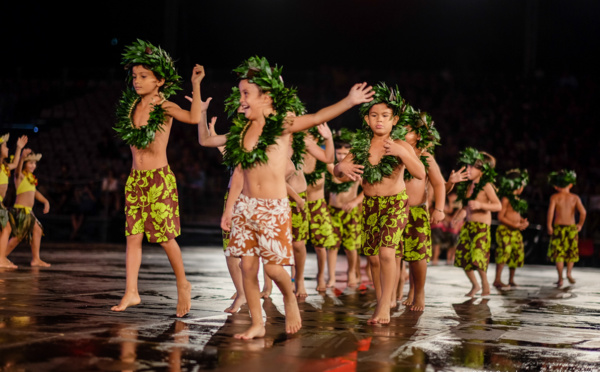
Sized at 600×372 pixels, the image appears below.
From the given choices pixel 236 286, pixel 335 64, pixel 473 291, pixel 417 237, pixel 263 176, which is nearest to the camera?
pixel 263 176

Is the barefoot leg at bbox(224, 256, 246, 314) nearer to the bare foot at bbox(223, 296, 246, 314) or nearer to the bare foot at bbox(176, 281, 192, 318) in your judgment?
the bare foot at bbox(223, 296, 246, 314)

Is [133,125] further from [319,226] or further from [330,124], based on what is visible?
[330,124]

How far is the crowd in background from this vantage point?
18812 mm

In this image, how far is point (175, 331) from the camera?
531 cm

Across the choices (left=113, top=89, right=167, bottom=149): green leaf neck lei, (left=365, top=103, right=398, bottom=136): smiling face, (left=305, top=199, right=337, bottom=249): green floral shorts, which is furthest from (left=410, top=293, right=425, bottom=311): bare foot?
(left=113, top=89, right=167, bottom=149): green leaf neck lei

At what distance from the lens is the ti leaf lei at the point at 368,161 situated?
665cm

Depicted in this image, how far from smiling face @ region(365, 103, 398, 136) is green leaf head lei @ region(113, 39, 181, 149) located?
1.66 metres

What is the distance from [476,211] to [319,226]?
2.30 metres

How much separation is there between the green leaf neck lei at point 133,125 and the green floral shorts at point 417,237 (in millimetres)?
2668

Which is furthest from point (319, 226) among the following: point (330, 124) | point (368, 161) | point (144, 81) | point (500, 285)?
point (330, 124)

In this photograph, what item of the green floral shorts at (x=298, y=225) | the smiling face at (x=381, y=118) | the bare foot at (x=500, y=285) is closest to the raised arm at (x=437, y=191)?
the smiling face at (x=381, y=118)

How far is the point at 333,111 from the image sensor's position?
516 cm

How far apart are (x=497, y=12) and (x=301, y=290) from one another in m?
18.5

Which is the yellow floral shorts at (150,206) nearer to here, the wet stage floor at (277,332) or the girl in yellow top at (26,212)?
the wet stage floor at (277,332)
